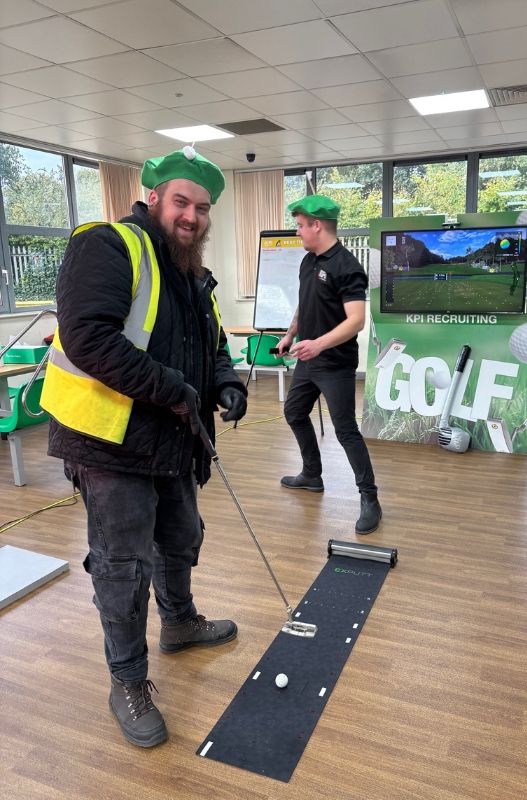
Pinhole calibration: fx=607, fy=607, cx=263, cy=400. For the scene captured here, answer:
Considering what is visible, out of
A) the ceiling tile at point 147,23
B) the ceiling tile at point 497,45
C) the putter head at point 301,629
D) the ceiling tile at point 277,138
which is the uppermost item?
the ceiling tile at point 147,23

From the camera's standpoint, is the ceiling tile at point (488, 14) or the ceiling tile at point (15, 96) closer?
the ceiling tile at point (488, 14)

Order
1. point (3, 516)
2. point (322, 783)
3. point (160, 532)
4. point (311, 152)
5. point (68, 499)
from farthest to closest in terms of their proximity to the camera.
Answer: point (311, 152)
point (68, 499)
point (3, 516)
point (160, 532)
point (322, 783)

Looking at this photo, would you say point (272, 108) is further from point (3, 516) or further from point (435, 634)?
point (435, 634)

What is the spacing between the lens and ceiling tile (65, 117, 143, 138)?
555 cm

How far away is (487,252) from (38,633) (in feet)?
12.5

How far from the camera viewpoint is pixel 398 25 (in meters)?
3.58

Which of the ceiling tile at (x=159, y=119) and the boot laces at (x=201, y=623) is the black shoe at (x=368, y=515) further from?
the ceiling tile at (x=159, y=119)

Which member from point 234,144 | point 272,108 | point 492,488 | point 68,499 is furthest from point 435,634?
point 234,144

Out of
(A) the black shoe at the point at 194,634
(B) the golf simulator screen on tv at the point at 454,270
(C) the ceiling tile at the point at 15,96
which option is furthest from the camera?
(C) the ceiling tile at the point at 15,96

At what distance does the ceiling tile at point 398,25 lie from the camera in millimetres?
3379

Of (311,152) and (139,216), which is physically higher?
(311,152)

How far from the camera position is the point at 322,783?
1.60 metres

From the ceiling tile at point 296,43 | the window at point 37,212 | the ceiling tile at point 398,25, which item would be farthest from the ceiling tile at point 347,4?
the window at point 37,212

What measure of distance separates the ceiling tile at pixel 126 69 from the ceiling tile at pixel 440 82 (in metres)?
1.71
